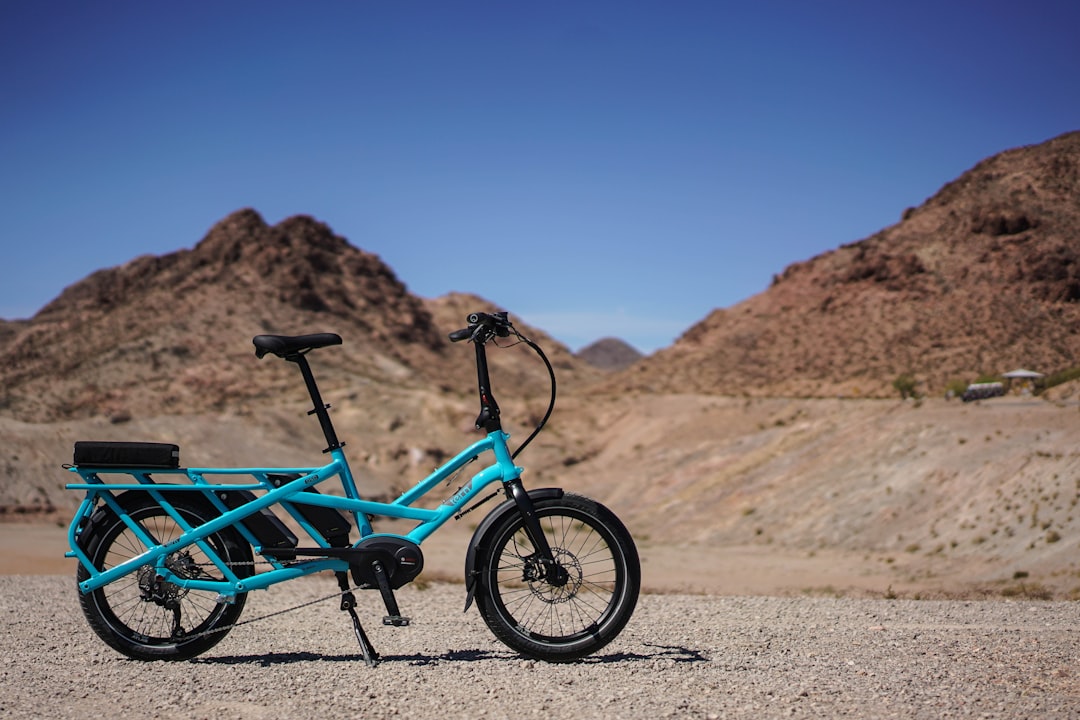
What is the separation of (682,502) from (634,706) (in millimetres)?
37199

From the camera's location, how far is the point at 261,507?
21.5 feet

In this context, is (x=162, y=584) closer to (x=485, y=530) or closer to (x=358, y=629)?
(x=358, y=629)

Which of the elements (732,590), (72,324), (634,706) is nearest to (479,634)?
(634,706)

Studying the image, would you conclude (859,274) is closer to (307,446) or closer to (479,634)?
(307,446)

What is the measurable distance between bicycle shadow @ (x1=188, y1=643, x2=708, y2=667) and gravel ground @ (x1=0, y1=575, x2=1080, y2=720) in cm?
2

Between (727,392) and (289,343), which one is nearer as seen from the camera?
(289,343)

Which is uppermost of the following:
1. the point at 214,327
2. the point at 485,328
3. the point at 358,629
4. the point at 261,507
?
the point at 214,327

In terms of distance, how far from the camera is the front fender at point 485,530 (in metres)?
6.50

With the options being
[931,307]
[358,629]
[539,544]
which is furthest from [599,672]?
[931,307]

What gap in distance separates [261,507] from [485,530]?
164cm

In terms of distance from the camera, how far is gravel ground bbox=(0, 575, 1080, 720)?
5.22 metres

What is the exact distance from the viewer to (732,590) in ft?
75.3

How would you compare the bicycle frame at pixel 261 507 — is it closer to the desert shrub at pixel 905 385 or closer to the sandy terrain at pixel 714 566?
the sandy terrain at pixel 714 566

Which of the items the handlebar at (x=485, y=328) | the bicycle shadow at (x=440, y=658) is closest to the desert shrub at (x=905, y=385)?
the bicycle shadow at (x=440, y=658)
